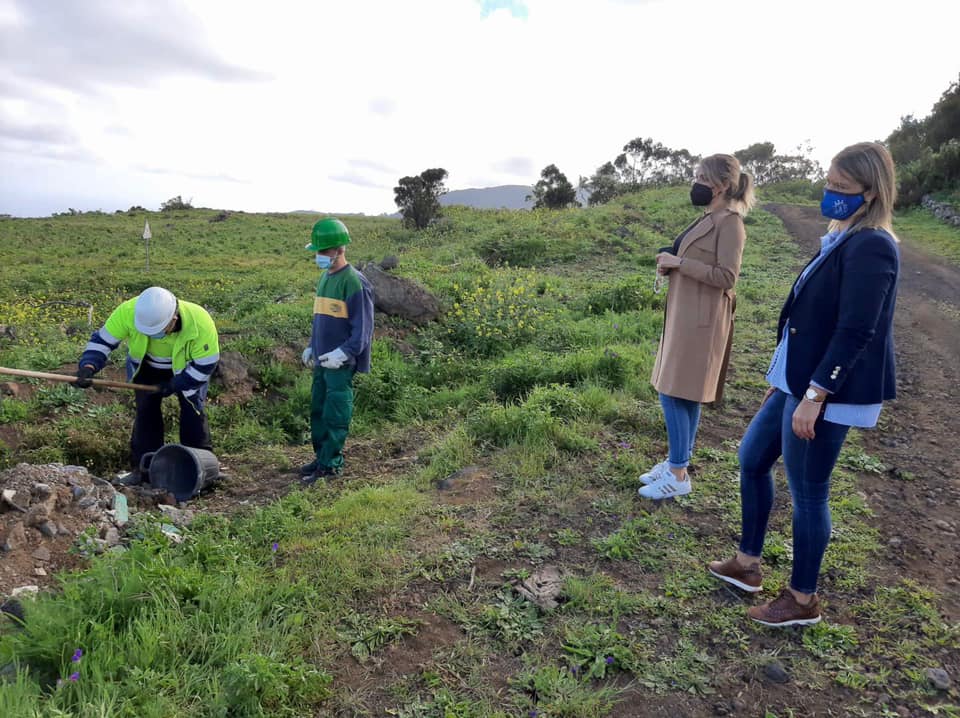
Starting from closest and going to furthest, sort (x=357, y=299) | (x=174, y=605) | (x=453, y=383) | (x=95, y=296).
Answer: (x=174, y=605), (x=357, y=299), (x=453, y=383), (x=95, y=296)

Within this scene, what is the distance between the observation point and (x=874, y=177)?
2158 mm

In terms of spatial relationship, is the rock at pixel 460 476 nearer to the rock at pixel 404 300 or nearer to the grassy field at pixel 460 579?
the grassy field at pixel 460 579

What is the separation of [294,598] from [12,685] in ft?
3.25

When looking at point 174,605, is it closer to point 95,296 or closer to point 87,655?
point 87,655

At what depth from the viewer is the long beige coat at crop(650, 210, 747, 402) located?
10.4 feet

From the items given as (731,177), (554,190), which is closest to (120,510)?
(731,177)

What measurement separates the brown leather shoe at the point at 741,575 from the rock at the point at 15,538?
328 cm

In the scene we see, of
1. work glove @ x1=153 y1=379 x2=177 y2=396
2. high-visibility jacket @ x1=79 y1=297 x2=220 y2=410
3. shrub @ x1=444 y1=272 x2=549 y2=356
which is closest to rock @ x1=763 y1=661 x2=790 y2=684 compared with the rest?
high-visibility jacket @ x1=79 y1=297 x2=220 y2=410

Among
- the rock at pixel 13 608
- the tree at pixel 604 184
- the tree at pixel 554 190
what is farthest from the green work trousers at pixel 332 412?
the tree at pixel 604 184

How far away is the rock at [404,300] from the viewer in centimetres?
768

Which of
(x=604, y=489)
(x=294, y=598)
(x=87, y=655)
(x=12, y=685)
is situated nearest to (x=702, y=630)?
(x=604, y=489)

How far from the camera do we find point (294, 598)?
271 cm

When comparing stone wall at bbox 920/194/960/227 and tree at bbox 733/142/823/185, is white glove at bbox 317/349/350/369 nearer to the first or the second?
stone wall at bbox 920/194/960/227

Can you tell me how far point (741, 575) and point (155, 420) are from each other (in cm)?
398
